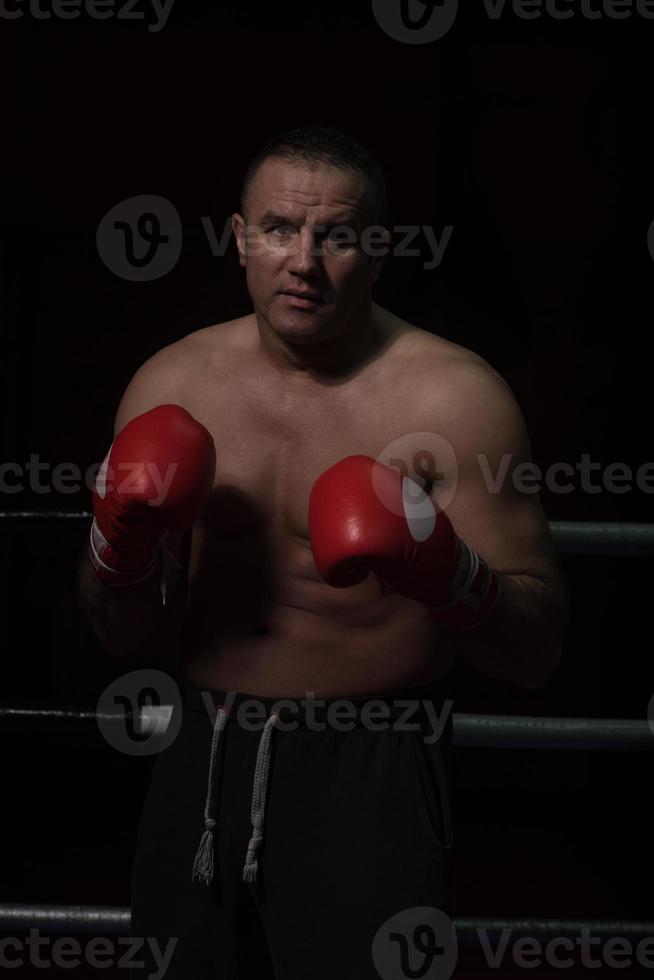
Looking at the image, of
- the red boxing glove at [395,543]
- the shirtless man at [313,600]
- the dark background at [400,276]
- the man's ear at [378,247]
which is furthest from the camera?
the dark background at [400,276]

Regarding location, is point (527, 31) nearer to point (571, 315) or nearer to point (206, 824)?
point (571, 315)

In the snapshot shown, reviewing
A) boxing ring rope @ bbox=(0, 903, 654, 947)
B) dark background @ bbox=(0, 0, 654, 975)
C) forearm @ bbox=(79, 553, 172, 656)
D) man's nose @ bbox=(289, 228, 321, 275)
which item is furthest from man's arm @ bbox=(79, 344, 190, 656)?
dark background @ bbox=(0, 0, 654, 975)

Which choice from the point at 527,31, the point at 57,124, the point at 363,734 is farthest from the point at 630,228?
the point at 363,734

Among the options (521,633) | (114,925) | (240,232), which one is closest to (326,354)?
(240,232)

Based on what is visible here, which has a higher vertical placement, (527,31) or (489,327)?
(527,31)

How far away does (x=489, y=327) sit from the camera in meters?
3.92

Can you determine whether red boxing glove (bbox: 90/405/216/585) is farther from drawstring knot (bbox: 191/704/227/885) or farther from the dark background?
the dark background

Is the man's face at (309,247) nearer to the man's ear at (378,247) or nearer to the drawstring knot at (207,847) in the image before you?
the man's ear at (378,247)

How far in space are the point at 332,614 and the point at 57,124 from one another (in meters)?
2.73

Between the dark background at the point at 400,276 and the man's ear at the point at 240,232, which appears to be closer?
the man's ear at the point at 240,232

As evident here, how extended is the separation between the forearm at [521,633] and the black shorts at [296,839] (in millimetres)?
98

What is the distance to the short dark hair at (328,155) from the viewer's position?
1473 mm

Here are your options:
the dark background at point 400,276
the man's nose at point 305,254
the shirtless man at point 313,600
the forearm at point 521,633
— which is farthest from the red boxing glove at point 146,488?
the dark background at point 400,276

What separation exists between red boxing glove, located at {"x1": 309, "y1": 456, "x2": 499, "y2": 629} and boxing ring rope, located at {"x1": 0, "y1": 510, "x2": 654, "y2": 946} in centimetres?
29
